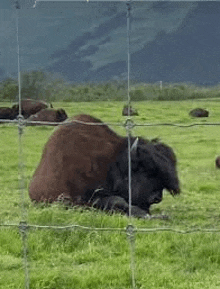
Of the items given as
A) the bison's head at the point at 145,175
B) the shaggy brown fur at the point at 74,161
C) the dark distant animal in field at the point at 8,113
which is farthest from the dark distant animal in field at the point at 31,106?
the bison's head at the point at 145,175

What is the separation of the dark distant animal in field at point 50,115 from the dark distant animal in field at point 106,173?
1.04 metres

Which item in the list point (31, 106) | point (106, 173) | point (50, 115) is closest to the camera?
point (106, 173)

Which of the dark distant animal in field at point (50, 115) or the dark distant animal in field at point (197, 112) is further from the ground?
the dark distant animal in field at point (50, 115)

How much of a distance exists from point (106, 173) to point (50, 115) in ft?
4.33

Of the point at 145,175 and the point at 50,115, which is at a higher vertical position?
the point at 50,115

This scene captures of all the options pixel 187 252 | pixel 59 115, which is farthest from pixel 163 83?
pixel 187 252

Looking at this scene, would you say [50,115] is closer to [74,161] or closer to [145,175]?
[74,161]

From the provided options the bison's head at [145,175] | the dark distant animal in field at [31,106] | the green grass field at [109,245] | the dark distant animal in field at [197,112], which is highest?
the dark distant animal in field at [31,106]

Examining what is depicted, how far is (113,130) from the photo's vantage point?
3.43m

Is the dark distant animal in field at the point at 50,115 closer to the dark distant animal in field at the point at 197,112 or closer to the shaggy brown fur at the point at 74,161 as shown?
the shaggy brown fur at the point at 74,161

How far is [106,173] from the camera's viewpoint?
3.26 m

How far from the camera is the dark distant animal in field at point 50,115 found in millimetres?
4391

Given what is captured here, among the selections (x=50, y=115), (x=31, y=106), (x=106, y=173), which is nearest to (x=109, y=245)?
(x=106, y=173)

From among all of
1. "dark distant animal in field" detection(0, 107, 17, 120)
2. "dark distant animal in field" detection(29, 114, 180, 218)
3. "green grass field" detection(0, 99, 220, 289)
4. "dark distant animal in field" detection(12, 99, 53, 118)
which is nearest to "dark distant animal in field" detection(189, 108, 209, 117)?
"dark distant animal in field" detection(12, 99, 53, 118)
